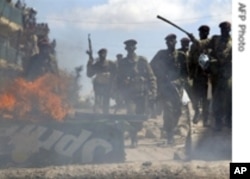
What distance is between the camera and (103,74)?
45.0ft

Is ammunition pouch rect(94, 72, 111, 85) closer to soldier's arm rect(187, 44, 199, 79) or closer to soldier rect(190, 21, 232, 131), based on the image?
soldier's arm rect(187, 44, 199, 79)

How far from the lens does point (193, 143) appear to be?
9.70m

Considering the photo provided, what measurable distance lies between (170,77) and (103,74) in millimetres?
2747

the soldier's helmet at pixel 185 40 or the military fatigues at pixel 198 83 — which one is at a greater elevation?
the soldier's helmet at pixel 185 40

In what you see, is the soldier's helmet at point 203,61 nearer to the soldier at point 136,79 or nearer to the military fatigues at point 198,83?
the military fatigues at point 198,83

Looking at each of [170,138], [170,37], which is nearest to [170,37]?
[170,37]

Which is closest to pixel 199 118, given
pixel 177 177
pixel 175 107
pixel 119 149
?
pixel 175 107

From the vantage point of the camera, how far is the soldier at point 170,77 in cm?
1136

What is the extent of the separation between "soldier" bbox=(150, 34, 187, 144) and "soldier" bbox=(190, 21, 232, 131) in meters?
0.88

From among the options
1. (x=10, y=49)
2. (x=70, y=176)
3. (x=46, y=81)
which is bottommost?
(x=70, y=176)

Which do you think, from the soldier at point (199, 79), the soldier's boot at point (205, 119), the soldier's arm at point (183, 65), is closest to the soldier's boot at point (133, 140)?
the soldier at point (199, 79)

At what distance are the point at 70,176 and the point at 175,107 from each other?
3.87 m

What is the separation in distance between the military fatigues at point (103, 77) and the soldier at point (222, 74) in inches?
141

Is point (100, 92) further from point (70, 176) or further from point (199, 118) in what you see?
point (70, 176)
